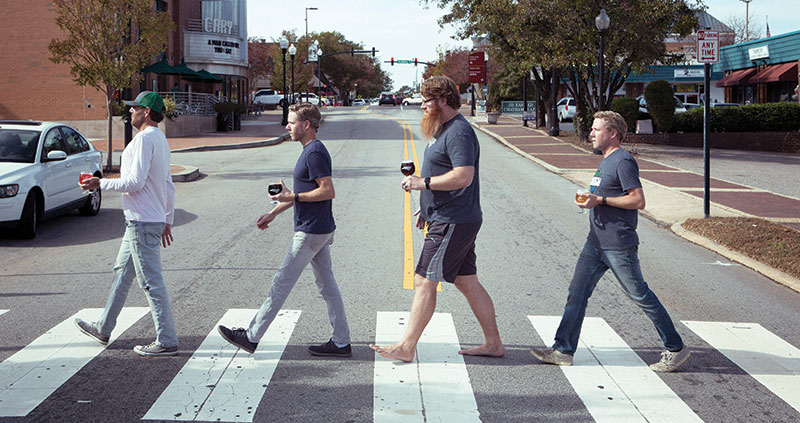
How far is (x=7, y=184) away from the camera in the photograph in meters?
10.8

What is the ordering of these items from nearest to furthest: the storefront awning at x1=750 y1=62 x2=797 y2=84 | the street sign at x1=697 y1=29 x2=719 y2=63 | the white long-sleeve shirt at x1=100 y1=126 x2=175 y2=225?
the white long-sleeve shirt at x1=100 y1=126 x2=175 y2=225
the street sign at x1=697 y1=29 x2=719 y2=63
the storefront awning at x1=750 y1=62 x2=797 y2=84

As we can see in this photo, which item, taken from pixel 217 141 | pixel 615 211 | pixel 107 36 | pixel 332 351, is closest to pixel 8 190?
pixel 332 351

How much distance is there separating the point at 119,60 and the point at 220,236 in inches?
421

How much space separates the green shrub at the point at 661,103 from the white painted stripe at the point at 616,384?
25.4 meters

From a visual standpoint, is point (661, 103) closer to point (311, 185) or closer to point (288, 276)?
point (311, 185)

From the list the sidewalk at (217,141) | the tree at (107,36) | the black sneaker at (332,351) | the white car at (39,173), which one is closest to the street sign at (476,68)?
the sidewalk at (217,141)

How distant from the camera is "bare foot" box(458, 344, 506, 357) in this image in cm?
588

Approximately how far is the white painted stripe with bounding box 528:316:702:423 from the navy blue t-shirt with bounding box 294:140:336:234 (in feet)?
6.69

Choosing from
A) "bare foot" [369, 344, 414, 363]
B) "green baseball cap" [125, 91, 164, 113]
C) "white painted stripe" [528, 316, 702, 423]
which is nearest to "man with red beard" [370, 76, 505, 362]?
"bare foot" [369, 344, 414, 363]

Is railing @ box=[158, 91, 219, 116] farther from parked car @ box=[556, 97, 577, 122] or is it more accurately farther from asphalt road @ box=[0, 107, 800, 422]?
asphalt road @ box=[0, 107, 800, 422]

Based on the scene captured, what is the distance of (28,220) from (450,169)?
7.94 meters

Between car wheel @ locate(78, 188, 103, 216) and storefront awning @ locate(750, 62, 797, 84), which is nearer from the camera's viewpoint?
car wheel @ locate(78, 188, 103, 216)

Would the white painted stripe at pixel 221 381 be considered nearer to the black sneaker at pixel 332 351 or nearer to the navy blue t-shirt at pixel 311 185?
the black sneaker at pixel 332 351

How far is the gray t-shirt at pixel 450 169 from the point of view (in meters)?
5.32
